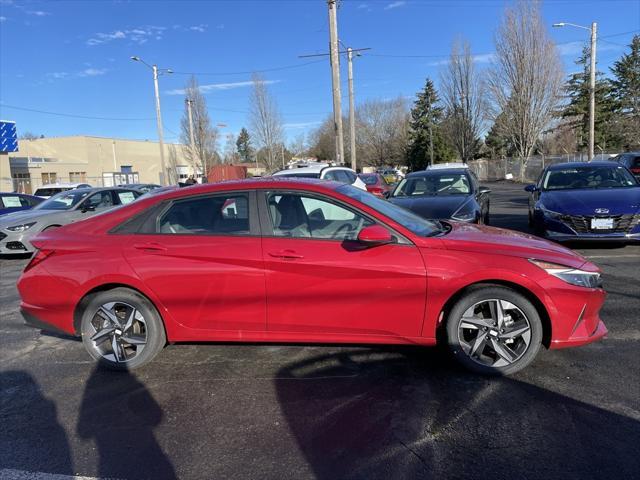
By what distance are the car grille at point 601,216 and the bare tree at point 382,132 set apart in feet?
210

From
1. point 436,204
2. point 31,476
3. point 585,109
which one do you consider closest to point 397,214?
point 31,476

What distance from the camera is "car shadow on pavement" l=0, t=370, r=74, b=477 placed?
9.06ft

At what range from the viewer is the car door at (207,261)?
3.70 m

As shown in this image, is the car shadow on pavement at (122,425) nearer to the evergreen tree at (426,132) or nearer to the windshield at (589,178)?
the windshield at (589,178)

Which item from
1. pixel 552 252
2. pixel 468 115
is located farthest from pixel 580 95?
pixel 552 252

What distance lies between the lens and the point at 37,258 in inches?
158

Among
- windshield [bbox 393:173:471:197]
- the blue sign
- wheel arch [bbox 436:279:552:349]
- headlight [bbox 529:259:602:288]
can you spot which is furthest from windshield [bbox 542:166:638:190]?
the blue sign

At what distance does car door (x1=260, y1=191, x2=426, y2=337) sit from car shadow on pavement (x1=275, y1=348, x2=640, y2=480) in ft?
1.29

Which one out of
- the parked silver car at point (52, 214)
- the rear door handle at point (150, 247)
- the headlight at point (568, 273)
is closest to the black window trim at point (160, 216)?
the rear door handle at point (150, 247)

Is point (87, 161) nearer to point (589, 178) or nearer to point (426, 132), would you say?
point (426, 132)

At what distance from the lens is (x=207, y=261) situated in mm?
3729

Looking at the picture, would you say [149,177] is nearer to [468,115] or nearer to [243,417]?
[468,115]

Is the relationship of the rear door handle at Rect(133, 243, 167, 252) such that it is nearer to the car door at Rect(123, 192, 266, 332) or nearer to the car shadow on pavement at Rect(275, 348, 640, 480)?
the car door at Rect(123, 192, 266, 332)

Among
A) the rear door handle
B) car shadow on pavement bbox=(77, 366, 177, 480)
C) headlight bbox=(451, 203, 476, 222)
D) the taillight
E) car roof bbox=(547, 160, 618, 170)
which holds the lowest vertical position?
car shadow on pavement bbox=(77, 366, 177, 480)
